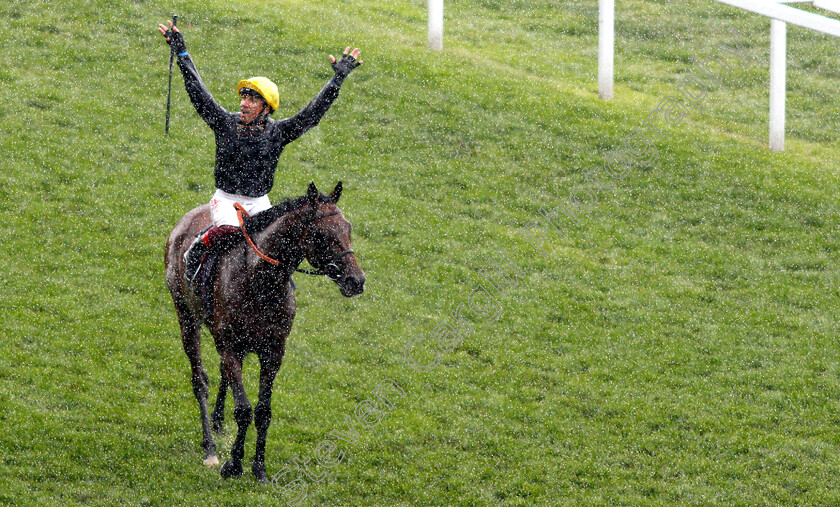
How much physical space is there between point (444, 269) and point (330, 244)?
7.42m

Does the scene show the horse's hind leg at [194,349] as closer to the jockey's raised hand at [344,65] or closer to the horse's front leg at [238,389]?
the horse's front leg at [238,389]

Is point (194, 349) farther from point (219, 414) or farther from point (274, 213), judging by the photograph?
point (274, 213)

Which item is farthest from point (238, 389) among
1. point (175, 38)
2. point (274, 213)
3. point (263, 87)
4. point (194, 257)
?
point (175, 38)

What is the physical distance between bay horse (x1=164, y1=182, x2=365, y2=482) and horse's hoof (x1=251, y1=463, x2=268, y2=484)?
11mm

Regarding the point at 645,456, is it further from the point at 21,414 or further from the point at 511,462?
the point at 21,414

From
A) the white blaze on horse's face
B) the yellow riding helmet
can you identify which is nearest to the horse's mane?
the white blaze on horse's face

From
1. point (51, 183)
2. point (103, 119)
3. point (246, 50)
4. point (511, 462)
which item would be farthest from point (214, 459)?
point (246, 50)

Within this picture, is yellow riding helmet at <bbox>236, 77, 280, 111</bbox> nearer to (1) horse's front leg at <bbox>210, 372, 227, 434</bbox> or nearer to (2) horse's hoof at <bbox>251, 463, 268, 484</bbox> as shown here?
(1) horse's front leg at <bbox>210, 372, 227, 434</bbox>

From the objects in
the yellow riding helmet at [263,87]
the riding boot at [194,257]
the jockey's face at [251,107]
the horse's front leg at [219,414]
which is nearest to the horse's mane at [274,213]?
the riding boot at [194,257]

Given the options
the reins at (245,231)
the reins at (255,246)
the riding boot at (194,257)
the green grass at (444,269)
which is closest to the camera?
the reins at (255,246)

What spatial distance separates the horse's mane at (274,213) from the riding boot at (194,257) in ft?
3.00

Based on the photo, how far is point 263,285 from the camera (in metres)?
9.67

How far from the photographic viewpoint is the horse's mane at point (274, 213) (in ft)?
30.2

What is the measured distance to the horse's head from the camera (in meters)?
8.77
